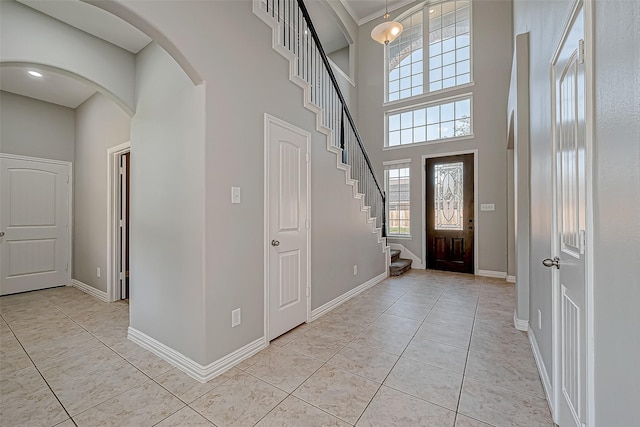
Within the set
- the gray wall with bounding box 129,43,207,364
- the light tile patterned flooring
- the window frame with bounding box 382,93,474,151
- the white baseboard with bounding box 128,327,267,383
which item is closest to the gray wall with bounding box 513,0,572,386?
the light tile patterned flooring

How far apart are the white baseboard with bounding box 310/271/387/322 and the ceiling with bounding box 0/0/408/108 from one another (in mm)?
3222

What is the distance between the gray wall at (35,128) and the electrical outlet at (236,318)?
4541 millimetres

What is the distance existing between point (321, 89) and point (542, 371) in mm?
3674

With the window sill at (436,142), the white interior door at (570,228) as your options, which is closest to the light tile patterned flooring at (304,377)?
the white interior door at (570,228)

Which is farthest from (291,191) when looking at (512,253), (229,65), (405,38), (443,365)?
(405,38)

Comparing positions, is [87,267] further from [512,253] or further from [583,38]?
[512,253]

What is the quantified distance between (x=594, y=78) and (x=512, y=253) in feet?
14.8

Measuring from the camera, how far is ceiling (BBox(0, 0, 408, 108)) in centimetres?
218

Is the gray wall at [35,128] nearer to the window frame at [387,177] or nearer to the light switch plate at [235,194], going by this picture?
the light switch plate at [235,194]

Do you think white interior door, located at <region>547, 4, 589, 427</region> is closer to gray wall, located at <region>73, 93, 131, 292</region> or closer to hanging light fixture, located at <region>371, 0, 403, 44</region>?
hanging light fixture, located at <region>371, 0, 403, 44</region>

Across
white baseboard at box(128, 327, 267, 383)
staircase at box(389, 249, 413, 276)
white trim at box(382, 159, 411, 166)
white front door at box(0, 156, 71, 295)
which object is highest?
white trim at box(382, 159, 411, 166)

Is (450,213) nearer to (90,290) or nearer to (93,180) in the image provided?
(93,180)

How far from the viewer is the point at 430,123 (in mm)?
5652

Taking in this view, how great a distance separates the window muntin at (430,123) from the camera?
5.31 metres
